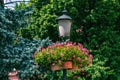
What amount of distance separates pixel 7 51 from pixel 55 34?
326 inches

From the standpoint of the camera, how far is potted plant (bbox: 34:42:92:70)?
10.2 metres

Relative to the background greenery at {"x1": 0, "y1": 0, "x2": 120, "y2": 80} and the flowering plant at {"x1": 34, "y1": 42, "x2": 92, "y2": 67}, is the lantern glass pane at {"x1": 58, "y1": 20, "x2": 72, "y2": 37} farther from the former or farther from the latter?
the background greenery at {"x1": 0, "y1": 0, "x2": 120, "y2": 80}

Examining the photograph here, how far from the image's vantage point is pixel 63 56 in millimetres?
10203

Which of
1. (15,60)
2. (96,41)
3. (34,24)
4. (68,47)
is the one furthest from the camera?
(34,24)

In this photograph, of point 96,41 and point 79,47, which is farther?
point 96,41

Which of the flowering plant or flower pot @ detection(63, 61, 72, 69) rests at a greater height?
the flowering plant

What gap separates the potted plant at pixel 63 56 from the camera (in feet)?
33.5

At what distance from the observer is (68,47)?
34.2 feet

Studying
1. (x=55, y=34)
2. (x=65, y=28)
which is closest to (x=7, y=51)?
(x=65, y=28)

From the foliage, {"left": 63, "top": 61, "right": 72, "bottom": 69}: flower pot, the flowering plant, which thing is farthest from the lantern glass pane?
the foliage

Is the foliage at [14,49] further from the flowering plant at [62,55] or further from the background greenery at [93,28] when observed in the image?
the background greenery at [93,28]

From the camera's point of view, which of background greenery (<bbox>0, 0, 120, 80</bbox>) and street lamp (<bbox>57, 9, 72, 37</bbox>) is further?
background greenery (<bbox>0, 0, 120, 80</bbox>)

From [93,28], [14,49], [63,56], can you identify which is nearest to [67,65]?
[63,56]

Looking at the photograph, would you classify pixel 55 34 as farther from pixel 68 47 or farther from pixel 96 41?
pixel 68 47
